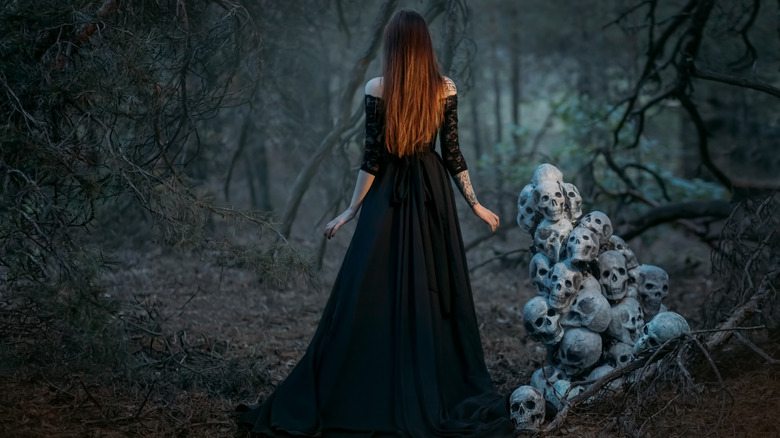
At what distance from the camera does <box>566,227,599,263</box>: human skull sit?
169 inches

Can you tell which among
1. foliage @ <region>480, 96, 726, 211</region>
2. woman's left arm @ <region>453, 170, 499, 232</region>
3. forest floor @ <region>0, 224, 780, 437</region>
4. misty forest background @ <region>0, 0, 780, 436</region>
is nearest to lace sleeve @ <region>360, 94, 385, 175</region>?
woman's left arm @ <region>453, 170, 499, 232</region>

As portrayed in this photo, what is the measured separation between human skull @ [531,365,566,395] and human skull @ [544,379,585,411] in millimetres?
40

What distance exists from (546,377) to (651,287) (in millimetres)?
873

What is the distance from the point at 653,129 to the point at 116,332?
13.8 m

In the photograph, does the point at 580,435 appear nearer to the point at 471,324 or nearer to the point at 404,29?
the point at 471,324

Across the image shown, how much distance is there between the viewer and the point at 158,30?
15.6ft

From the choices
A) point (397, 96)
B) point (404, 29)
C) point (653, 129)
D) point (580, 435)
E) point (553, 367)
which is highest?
point (653, 129)

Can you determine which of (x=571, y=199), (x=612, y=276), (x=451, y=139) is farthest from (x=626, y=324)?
(x=451, y=139)

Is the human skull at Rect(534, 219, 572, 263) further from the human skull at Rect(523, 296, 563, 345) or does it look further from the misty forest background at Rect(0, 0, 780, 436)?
the misty forest background at Rect(0, 0, 780, 436)

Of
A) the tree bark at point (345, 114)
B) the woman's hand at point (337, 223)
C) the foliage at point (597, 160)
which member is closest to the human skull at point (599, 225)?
the woman's hand at point (337, 223)

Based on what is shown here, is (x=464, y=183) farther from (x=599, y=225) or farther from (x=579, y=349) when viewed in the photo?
(x=579, y=349)

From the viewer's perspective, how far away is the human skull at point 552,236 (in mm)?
4414

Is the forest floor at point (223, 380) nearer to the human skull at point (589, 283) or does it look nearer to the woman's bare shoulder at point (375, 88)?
the human skull at point (589, 283)

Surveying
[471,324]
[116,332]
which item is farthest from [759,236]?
[116,332]
